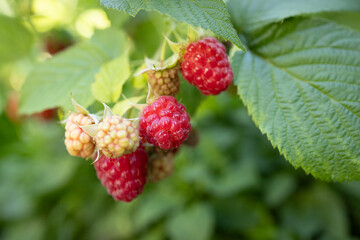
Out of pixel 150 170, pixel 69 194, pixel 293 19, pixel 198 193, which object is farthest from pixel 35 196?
pixel 293 19

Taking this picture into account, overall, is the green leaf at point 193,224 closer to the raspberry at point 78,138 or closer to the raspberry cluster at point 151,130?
the raspberry cluster at point 151,130

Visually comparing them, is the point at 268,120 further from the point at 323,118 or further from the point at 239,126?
the point at 239,126

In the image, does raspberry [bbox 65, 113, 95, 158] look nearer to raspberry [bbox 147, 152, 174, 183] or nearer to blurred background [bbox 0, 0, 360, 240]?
raspberry [bbox 147, 152, 174, 183]

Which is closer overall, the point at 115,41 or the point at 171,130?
the point at 171,130

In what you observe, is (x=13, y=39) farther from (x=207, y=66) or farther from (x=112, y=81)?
(x=207, y=66)

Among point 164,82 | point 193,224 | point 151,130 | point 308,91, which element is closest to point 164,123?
point 151,130

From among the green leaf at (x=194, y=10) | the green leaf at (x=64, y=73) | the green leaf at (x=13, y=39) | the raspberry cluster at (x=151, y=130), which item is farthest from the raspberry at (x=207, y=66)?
the green leaf at (x=13, y=39)

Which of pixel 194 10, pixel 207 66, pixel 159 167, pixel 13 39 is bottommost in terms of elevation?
pixel 13 39
